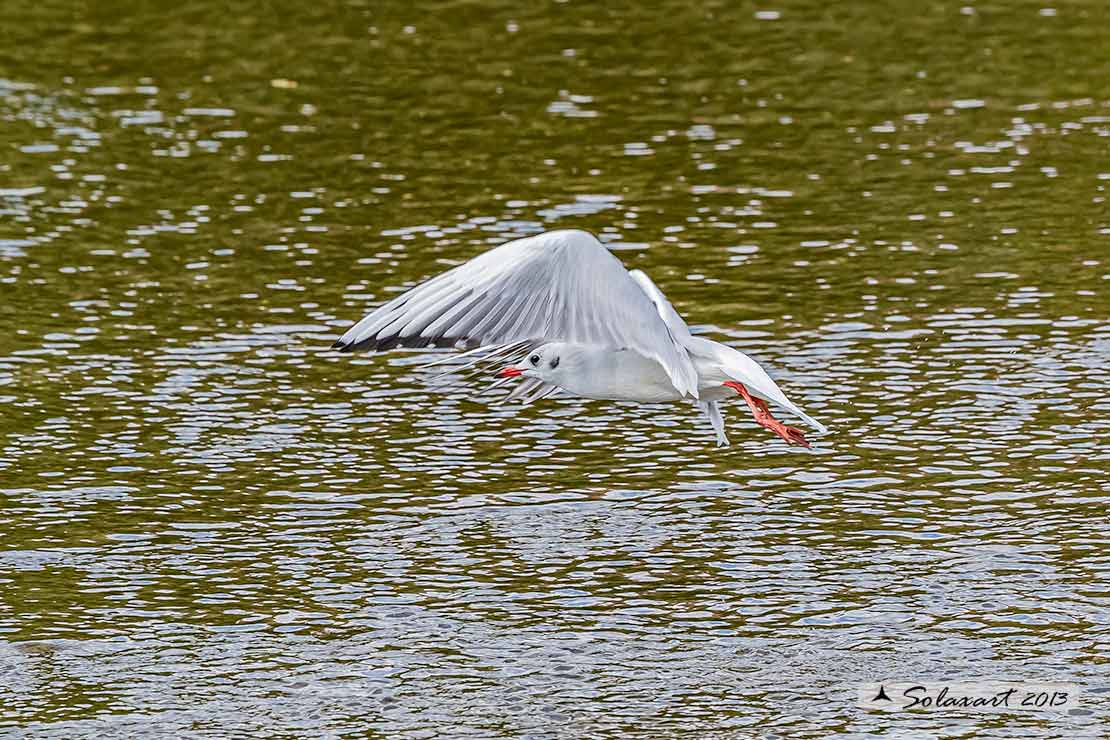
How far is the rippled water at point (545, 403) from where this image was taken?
1003 centimetres

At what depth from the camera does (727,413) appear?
13.8 meters

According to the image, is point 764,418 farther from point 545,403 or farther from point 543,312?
point 545,403

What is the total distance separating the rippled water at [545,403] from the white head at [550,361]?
1.05 metres

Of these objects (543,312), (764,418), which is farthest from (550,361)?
(764,418)

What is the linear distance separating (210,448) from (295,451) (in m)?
0.52

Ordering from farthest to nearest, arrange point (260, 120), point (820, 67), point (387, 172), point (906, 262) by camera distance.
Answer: point (820, 67), point (260, 120), point (387, 172), point (906, 262)

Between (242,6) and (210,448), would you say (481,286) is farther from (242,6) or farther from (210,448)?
(242,6)

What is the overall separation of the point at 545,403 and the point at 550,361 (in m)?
3.37

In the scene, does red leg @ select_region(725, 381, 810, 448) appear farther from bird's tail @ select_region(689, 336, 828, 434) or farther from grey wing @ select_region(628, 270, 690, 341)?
grey wing @ select_region(628, 270, 690, 341)

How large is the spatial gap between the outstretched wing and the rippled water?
58.6 inches

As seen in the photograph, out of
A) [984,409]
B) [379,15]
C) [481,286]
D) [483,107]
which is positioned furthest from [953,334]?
[379,15]
